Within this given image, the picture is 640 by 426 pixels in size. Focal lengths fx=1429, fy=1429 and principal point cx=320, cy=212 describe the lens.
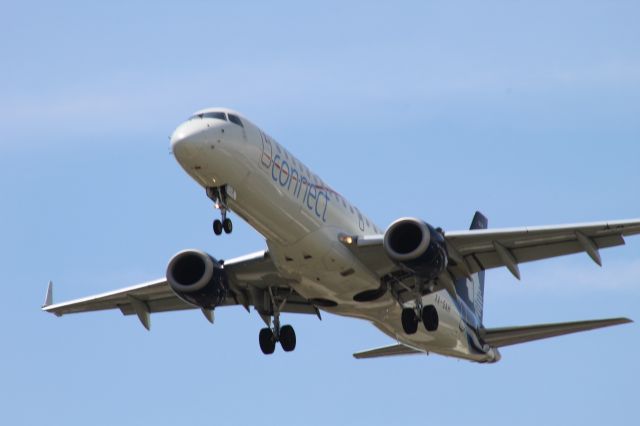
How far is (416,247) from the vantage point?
40844 millimetres

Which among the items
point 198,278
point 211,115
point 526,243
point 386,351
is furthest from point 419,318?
point 211,115

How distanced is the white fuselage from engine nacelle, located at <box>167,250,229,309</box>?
8.45 ft

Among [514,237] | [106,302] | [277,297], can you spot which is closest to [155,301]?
[106,302]

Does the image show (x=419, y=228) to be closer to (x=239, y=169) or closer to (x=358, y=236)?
(x=358, y=236)

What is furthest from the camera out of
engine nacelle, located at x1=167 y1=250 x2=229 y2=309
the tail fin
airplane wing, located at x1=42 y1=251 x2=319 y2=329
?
the tail fin

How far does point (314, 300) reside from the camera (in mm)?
44031

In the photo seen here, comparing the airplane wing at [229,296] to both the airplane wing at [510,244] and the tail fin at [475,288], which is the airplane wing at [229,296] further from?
the tail fin at [475,288]

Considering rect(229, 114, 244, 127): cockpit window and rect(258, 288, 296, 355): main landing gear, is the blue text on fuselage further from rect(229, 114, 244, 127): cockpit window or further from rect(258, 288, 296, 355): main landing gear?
rect(258, 288, 296, 355): main landing gear

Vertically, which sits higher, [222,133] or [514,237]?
[222,133]

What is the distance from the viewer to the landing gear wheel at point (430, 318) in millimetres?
43812

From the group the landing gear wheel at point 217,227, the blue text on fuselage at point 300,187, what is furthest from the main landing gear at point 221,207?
the blue text on fuselage at point 300,187

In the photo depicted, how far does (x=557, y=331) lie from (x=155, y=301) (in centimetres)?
1374

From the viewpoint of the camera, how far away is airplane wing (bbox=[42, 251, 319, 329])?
44125 millimetres

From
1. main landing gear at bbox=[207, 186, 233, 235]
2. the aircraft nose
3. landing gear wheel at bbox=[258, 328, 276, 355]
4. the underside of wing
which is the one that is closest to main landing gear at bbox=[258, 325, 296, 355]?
landing gear wheel at bbox=[258, 328, 276, 355]
